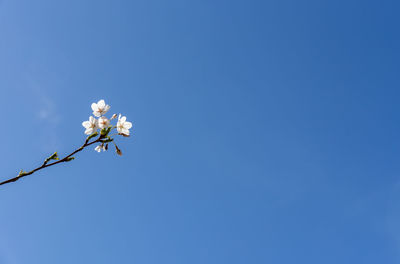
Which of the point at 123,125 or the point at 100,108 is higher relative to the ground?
the point at 100,108

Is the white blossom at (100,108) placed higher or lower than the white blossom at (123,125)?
higher

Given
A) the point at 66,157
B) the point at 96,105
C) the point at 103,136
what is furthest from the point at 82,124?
the point at 66,157

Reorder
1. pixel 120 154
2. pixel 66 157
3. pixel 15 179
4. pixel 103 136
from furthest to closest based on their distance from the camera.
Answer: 1. pixel 120 154
2. pixel 103 136
3. pixel 66 157
4. pixel 15 179

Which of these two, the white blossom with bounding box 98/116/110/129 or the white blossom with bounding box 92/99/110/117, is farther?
the white blossom with bounding box 92/99/110/117

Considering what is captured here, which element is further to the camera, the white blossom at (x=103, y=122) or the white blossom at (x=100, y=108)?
the white blossom at (x=100, y=108)

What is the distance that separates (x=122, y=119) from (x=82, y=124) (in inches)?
25.1

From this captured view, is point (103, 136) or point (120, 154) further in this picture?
point (120, 154)

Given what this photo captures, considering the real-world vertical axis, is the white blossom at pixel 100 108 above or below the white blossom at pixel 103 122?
above

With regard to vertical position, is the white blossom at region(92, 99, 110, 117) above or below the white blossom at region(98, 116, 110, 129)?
above

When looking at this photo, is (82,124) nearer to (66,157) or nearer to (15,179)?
(66,157)

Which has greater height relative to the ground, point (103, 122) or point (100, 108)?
point (100, 108)

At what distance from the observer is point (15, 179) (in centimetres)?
290

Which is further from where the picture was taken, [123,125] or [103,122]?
[123,125]

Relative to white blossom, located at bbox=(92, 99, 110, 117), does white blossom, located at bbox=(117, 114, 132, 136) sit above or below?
below
